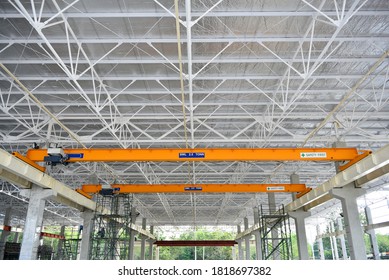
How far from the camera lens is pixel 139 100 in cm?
1928

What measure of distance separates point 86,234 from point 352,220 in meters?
18.3

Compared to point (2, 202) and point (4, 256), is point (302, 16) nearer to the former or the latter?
point (4, 256)

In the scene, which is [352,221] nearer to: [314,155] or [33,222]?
[314,155]

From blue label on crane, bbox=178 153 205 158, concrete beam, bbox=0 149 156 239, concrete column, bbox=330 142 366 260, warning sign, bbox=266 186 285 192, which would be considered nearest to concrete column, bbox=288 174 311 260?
warning sign, bbox=266 186 285 192

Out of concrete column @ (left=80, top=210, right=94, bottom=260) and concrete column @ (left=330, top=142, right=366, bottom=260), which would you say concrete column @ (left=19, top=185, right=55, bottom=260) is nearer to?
concrete column @ (left=80, top=210, right=94, bottom=260)

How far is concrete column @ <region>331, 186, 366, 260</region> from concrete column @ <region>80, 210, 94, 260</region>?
57.0 ft

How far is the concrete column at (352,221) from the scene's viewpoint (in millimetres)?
15812


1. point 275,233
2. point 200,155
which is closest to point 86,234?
point 200,155

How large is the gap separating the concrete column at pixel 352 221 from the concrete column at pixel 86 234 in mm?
17378

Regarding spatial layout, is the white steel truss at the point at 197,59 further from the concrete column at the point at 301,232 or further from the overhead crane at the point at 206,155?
the concrete column at the point at 301,232

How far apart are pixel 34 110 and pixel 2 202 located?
29031 mm

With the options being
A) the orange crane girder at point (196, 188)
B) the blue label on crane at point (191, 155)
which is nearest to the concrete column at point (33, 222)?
the blue label on crane at point (191, 155)

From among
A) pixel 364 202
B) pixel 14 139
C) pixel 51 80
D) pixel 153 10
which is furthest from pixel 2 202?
pixel 364 202

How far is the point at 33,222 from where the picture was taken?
53.4 feet
